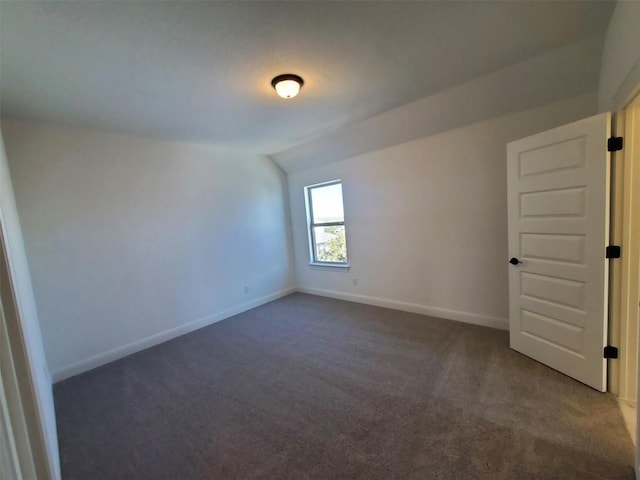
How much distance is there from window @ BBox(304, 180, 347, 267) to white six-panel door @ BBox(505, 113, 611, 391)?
2542mm

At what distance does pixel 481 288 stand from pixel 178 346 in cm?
371

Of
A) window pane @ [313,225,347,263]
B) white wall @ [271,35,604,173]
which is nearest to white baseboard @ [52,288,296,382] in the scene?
window pane @ [313,225,347,263]

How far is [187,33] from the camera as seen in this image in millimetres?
1704

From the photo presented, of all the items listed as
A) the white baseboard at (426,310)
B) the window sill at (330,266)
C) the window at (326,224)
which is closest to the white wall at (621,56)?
the white baseboard at (426,310)

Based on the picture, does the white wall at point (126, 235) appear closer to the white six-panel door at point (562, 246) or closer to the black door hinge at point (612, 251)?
the white six-panel door at point (562, 246)

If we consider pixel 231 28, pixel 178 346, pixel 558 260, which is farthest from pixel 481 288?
pixel 178 346

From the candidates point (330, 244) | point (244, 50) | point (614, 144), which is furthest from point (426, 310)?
point (244, 50)

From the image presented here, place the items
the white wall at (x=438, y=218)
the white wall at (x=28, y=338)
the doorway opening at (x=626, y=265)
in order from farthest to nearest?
1. the white wall at (x=438, y=218)
2. the doorway opening at (x=626, y=265)
3. the white wall at (x=28, y=338)

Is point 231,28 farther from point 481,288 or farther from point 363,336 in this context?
point 481,288

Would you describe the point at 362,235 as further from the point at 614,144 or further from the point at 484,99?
the point at 614,144

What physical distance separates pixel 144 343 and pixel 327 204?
334 cm

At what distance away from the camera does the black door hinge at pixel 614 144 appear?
6.15 ft

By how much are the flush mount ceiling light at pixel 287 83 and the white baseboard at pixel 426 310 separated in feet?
10.0

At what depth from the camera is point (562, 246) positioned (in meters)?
2.20
